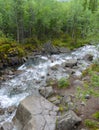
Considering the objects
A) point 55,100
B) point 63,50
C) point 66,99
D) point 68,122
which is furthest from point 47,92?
point 63,50

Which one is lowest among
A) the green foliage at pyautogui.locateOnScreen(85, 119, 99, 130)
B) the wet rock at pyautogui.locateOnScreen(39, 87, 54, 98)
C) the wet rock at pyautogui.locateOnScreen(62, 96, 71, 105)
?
the wet rock at pyautogui.locateOnScreen(39, 87, 54, 98)

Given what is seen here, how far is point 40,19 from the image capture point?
52531 mm

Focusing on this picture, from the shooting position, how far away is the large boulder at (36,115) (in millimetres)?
15123

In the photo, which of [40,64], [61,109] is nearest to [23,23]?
[40,64]

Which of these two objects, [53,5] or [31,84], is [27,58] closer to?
[31,84]

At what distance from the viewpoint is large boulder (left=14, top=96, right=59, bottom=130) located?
49.6 ft

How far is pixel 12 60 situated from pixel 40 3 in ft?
76.7

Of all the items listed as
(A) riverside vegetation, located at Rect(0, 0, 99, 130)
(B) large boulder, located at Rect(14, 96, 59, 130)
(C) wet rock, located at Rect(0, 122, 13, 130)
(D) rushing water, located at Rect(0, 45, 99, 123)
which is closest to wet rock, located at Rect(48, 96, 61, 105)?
(B) large boulder, located at Rect(14, 96, 59, 130)

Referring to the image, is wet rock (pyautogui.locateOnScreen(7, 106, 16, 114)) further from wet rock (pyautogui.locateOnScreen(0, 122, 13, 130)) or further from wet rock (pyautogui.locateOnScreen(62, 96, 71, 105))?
wet rock (pyautogui.locateOnScreen(62, 96, 71, 105))

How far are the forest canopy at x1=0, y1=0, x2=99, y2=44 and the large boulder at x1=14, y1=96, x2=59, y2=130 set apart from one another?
95.9ft

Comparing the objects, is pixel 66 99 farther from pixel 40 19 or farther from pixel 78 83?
pixel 40 19

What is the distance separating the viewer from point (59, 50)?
49.1 m

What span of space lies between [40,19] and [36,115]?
131ft

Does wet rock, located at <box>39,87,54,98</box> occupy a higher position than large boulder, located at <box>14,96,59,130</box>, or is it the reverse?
large boulder, located at <box>14,96,59,130</box>
